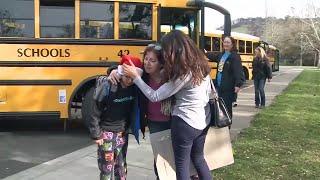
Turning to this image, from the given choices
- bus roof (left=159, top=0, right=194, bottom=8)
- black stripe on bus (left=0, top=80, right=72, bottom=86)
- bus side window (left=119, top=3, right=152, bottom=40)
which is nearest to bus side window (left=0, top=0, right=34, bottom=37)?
black stripe on bus (left=0, top=80, right=72, bottom=86)

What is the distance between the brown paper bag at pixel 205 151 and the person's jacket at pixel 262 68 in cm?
874

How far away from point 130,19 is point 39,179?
387 cm

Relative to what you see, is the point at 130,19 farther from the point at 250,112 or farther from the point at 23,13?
the point at 250,112

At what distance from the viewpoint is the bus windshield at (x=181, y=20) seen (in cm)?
962

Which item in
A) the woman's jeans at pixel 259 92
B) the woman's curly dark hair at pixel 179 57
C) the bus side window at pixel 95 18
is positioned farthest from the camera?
the woman's jeans at pixel 259 92

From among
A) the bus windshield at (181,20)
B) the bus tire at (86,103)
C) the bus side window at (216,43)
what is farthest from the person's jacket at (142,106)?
the bus side window at (216,43)

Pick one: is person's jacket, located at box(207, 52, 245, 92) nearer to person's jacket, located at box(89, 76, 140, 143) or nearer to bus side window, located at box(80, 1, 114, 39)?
bus side window, located at box(80, 1, 114, 39)

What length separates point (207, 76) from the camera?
4344mm

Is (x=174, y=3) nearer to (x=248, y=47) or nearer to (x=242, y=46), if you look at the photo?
(x=242, y=46)

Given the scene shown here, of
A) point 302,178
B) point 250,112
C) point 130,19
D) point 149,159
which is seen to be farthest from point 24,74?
point 250,112

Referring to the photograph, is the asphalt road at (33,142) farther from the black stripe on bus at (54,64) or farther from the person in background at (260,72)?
the person in background at (260,72)

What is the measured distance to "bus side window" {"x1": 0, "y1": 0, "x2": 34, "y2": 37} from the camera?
8.73 meters

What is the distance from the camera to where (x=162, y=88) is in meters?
4.18

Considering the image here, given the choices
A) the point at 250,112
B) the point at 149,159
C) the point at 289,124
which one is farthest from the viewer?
the point at 250,112
